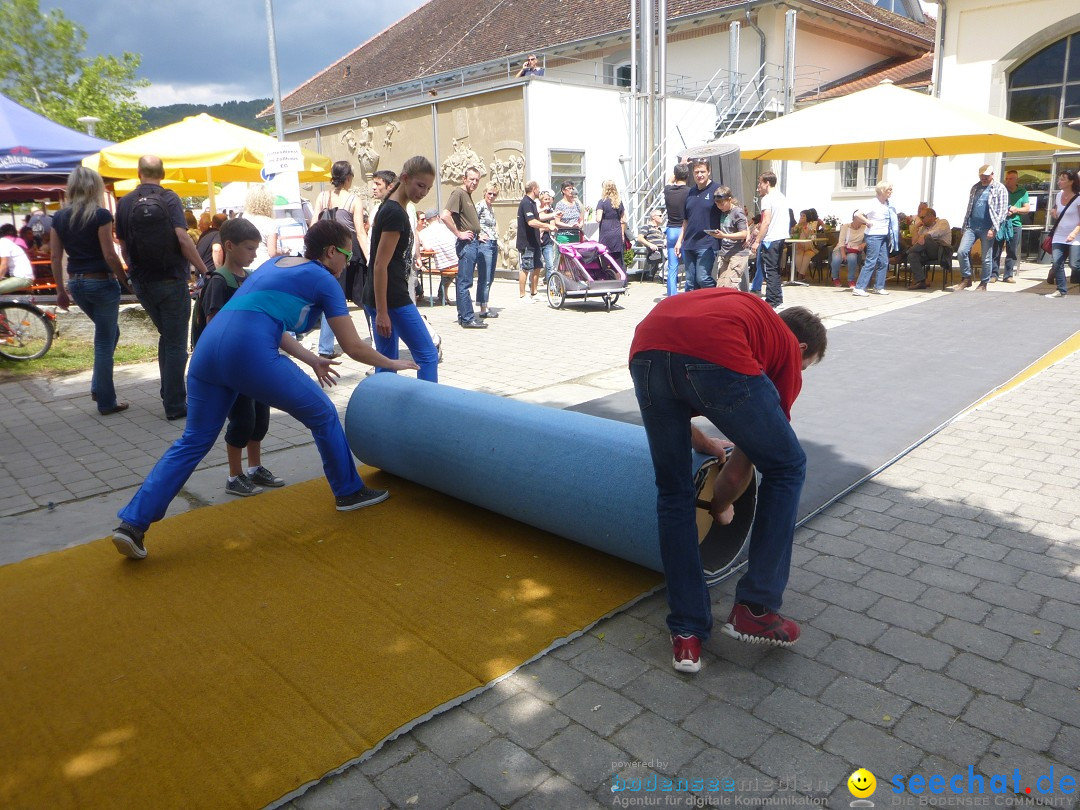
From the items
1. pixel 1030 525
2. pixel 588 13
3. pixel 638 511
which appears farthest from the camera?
pixel 588 13

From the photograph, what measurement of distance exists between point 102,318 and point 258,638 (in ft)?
14.7

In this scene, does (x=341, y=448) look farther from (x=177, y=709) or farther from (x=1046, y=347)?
(x=1046, y=347)

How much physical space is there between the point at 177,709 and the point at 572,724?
1.34 meters

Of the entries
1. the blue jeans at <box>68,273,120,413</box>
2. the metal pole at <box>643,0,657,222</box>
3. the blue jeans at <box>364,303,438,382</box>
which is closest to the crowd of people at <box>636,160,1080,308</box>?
the metal pole at <box>643,0,657,222</box>

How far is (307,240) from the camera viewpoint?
4.23 meters

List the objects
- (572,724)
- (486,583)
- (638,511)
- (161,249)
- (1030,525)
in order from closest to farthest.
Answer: (572,724) < (638,511) < (486,583) < (1030,525) < (161,249)

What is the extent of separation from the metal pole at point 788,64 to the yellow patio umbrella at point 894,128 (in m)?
8.19

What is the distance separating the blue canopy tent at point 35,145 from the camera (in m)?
10.5

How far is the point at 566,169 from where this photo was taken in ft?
65.3

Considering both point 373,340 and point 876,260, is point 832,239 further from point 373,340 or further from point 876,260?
point 373,340

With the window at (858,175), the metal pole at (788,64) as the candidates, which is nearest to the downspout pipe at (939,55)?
the window at (858,175)

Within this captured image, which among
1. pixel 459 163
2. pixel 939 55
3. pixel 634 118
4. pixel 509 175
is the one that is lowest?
pixel 509 175

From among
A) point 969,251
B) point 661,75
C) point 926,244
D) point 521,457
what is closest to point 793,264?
point 926,244

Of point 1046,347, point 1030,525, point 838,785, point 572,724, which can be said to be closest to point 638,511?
point 572,724
